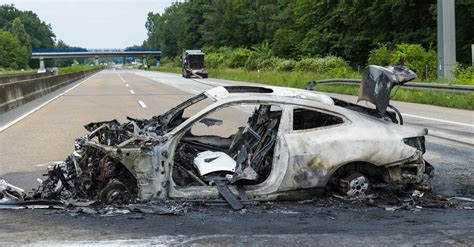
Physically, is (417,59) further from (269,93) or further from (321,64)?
(269,93)

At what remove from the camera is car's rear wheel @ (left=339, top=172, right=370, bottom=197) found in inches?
241

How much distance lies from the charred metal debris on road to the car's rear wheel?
1 centimetres

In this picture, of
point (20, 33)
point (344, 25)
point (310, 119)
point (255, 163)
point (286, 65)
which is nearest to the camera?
point (255, 163)

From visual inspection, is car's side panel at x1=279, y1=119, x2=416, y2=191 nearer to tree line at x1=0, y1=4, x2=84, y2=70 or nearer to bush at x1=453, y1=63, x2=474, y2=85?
bush at x1=453, y1=63, x2=474, y2=85

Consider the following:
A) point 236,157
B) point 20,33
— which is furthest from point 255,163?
point 20,33

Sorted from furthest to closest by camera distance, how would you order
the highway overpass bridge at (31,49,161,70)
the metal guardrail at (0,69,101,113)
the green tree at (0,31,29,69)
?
the highway overpass bridge at (31,49,161,70) → the green tree at (0,31,29,69) → the metal guardrail at (0,69,101,113)

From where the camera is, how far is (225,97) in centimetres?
626

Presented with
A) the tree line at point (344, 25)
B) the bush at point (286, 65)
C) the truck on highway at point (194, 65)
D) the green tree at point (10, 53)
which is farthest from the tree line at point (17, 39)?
the bush at point (286, 65)

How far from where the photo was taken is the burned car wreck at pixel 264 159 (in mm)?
5820

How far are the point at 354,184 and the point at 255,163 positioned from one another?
113cm

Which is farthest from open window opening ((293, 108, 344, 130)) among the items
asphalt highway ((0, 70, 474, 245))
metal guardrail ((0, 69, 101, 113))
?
metal guardrail ((0, 69, 101, 113))

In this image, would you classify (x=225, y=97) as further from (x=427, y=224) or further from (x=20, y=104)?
(x=20, y=104)

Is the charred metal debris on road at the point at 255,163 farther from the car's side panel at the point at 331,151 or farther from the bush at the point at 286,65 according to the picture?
the bush at the point at 286,65

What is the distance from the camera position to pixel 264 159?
6.12 m
